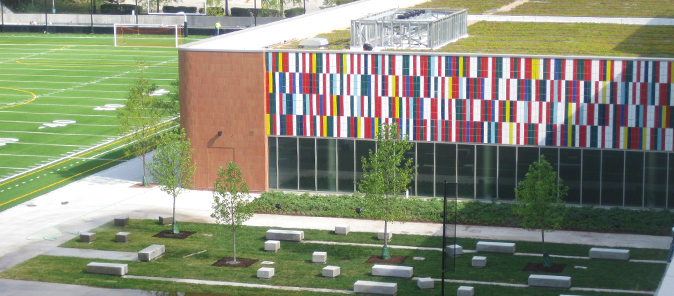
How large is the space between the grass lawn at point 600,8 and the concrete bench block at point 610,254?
2970 cm

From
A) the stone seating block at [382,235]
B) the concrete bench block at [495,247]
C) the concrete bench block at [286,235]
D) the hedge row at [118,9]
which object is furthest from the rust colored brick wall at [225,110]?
the hedge row at [118,9]

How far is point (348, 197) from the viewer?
132 feet

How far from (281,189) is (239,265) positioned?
10738mm

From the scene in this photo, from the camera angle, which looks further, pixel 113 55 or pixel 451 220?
pixel 113 55

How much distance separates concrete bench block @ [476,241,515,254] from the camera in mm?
32906

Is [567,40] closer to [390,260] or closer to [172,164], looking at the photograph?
[390,260]

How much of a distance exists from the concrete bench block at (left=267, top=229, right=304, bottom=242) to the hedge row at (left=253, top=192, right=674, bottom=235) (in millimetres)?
2941

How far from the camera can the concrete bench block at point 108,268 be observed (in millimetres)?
30859

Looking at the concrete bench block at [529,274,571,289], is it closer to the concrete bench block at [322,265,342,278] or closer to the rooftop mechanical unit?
the concrete bench block at [322,265,342,278]

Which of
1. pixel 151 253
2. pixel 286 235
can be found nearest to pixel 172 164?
pixel 151 253

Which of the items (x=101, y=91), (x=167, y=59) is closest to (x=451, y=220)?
(x=101, y=91)

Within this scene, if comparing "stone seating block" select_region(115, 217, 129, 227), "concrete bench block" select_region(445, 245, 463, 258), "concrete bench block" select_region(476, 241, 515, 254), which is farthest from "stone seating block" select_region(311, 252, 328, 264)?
"stone seating block" select_region(115, 217, 129, 227)

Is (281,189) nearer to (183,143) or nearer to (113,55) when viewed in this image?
(183,143)

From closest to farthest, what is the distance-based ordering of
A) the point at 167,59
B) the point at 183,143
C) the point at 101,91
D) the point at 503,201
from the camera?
1. the point at 183,143
2. the point at 503,201
3. the point at 101,91
4. the point at 167,59
